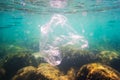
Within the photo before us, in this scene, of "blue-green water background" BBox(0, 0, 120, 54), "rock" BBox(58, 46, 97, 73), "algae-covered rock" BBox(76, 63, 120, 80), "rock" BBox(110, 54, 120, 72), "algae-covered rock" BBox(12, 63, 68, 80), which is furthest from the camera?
"blue-green water background" BBox(0, 0, 120, 54)

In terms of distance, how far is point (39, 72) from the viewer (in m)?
8.12

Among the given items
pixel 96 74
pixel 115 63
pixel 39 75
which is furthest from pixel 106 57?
pixel 39 75

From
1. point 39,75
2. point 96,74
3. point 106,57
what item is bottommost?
point 106,57

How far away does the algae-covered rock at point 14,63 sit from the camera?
403 inches

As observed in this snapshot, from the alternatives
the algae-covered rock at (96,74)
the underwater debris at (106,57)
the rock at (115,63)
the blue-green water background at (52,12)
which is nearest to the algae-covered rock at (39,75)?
the algae-covered rock at (96,74)

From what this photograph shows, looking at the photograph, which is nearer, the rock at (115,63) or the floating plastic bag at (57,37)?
the rock at (115,63)

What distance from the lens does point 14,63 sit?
1052 cm

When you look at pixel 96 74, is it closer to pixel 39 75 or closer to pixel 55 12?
pixel 39 75

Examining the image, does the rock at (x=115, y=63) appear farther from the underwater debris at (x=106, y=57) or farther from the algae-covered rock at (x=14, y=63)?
the algae-covered rock at (x=14, y=63)

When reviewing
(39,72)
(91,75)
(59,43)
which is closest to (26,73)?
(39,72)

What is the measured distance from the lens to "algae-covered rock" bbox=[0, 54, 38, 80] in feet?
33.6

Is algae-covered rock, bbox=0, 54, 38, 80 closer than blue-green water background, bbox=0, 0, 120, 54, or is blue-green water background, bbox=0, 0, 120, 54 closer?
algae-covered rock, bbox=0, 54, 38, 80

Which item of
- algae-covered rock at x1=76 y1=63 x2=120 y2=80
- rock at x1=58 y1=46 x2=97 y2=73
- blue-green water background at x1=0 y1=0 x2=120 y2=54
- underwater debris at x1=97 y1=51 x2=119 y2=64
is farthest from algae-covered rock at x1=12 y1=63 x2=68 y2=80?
blue-green water background at x1=0 y1=0 x2=120 y2=54

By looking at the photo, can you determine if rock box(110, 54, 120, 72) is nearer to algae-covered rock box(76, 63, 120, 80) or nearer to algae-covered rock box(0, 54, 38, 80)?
algae-covered rock box(76, 63, 120, 80)
